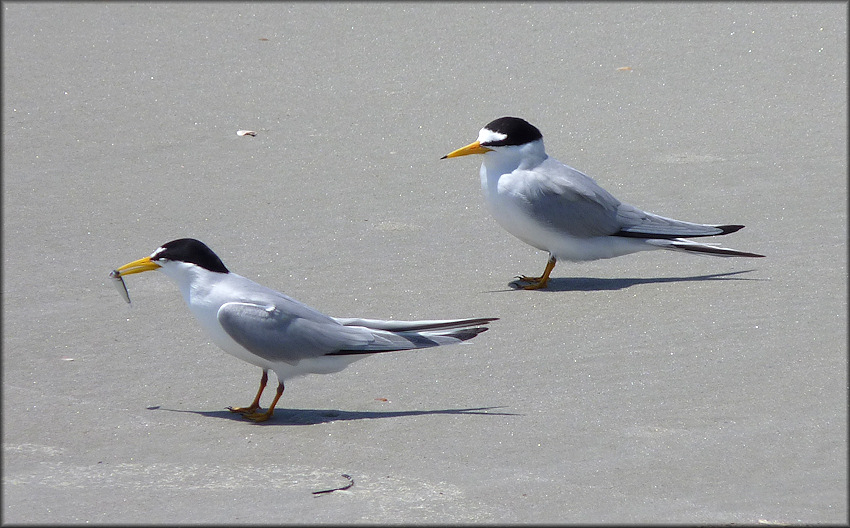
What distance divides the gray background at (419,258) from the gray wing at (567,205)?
33 centimetres

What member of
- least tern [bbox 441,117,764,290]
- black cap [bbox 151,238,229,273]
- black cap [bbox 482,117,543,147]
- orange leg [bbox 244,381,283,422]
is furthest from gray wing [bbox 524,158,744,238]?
orange leg [bbox 244,381,283,422]

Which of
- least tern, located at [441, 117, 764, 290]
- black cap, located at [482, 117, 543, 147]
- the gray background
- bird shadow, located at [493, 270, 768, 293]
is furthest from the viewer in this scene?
black cap, located at [482, 117, 543, 147]

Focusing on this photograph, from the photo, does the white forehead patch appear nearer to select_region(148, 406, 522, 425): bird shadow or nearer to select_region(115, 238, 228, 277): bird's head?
select_region(115, 238, 228, 277): bird's head

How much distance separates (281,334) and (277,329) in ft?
0.09

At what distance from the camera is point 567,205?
254 inches

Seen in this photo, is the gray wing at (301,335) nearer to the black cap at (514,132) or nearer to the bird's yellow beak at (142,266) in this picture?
the bird's yellow beak at (142,266)

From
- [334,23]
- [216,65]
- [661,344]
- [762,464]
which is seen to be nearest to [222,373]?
[661,344]

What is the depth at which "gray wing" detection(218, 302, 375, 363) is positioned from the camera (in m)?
4.69

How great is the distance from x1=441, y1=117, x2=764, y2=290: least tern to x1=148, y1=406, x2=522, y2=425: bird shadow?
1831mm

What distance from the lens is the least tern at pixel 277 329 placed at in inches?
185

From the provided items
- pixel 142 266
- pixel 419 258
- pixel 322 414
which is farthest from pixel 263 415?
pixel 419 258

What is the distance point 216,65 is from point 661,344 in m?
5.62

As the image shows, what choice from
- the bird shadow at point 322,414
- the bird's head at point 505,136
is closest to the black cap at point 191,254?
the bird shadow at point 322,414

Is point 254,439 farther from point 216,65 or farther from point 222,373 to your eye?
point 216,65
